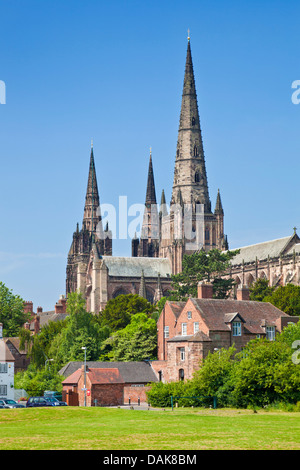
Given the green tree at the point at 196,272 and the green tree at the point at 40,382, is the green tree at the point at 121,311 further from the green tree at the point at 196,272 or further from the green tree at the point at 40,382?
the green tree at the point at 40,382

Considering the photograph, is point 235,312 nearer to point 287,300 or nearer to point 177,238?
point 287,300

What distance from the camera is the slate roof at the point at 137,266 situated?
152 m

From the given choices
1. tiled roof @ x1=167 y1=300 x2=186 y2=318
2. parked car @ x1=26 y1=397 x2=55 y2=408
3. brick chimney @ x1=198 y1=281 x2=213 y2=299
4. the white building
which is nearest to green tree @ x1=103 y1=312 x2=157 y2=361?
tiled roof @ x1=167 y1=300 x2=186 y2=318

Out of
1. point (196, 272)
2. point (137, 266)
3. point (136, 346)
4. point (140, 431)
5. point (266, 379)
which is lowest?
point (140, 431)

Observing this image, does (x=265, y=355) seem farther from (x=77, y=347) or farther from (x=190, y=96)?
(x=190, y=96)

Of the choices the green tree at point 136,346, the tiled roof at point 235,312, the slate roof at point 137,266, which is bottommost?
the green tree at point 136,346

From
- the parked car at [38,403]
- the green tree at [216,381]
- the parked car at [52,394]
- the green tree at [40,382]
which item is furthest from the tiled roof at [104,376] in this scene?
the green tree at [216,381]

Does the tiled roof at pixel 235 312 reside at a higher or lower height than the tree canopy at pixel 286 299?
lower

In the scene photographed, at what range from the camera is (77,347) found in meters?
74.6

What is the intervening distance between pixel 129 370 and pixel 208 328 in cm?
987

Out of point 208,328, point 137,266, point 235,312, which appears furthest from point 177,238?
point 208,328

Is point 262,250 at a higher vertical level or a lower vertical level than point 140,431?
higher

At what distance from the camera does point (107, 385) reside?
5762 cm
